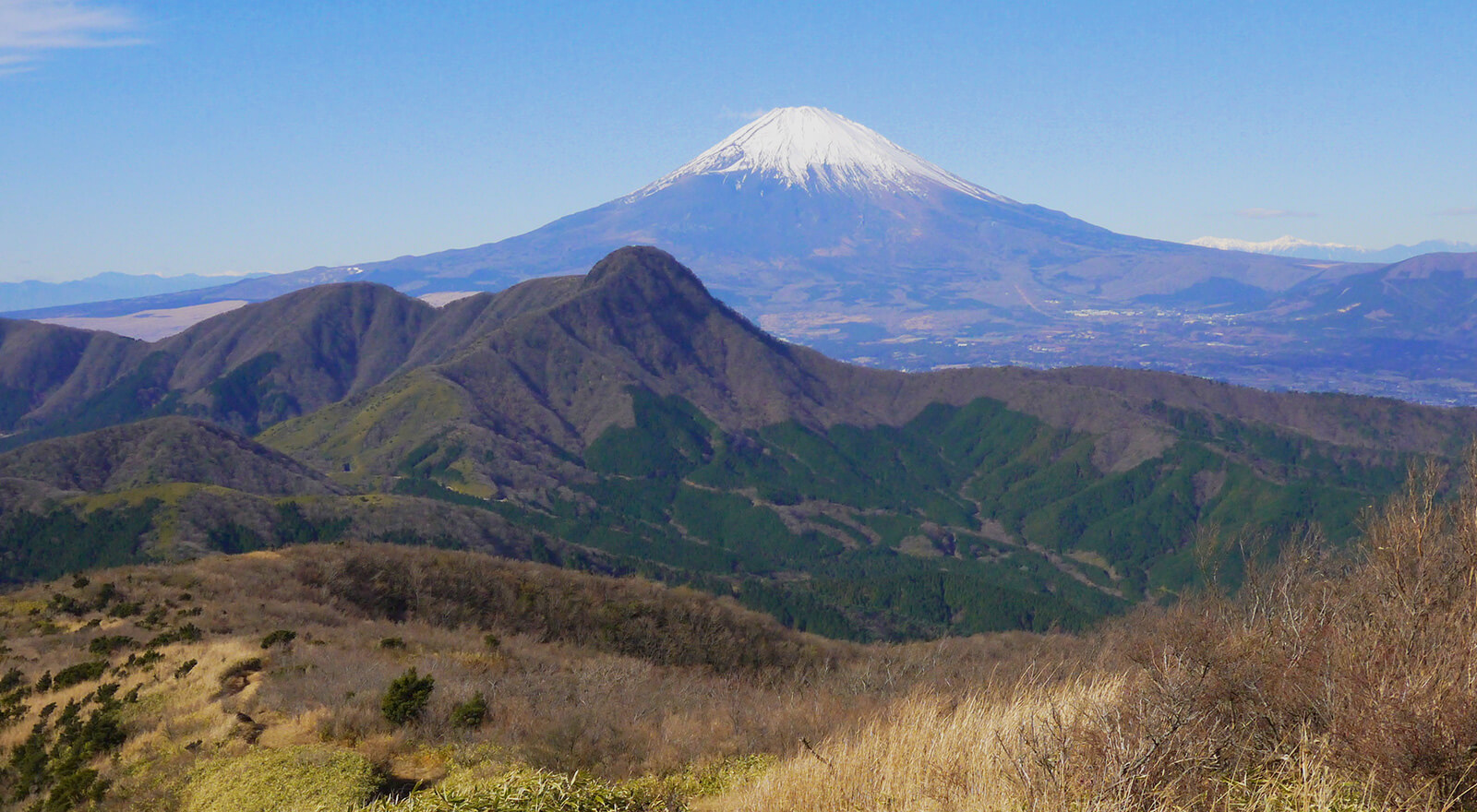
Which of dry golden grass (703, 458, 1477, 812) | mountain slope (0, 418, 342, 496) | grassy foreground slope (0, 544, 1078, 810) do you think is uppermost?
dry golden grass (703, 458, 1477, 812)

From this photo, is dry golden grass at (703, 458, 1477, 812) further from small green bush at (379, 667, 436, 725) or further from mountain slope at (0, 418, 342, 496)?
mountain slope at (0, 418, 342, 496)

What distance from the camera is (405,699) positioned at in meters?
18.4

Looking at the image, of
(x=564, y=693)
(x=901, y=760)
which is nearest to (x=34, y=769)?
(x=564, y=693)

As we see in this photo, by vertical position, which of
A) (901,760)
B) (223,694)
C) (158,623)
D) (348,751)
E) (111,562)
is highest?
(901,760)

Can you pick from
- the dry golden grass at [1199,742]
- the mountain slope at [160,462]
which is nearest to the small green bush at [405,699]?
the dry golden grass at [1199,742]

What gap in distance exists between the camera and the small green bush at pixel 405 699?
17.9 m

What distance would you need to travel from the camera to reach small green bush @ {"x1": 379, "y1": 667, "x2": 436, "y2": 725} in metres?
17.9

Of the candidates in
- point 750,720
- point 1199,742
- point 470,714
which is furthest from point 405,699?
point 1199,742

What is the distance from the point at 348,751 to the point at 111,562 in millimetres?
113534

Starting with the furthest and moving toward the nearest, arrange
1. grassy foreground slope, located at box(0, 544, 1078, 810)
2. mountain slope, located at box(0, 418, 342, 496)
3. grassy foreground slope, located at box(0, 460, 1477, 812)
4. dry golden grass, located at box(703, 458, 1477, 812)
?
mountain slope, located at box(0, 418, 342, 496)
grassy foreground slope, located at box(0, 544, 1078, 810)
grassy foreground slope, located at box(0, 460, 1477, 812)
dry golden grass, located at box(703, 458, 1477, 812)

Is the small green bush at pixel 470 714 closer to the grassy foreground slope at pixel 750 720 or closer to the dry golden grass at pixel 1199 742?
the grassy foreground slope at pixel 750 720

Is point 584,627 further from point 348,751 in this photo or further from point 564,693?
point 348,751

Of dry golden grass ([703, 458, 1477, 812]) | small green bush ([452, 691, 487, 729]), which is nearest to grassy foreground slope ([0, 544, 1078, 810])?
small green bush ([452, 691, 487, 729])

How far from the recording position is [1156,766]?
31.7ft
